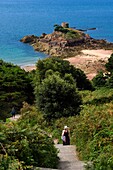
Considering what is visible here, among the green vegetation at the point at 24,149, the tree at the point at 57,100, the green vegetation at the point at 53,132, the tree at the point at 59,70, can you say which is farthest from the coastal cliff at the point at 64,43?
the green vegetation at the point at 24,149

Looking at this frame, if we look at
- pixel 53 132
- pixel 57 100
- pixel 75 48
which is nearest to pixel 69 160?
pixel 53 132

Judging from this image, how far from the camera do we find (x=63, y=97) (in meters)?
22.0

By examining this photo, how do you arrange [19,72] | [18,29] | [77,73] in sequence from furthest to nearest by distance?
1. [18,29]
2. [77,73]
3. [19,72]

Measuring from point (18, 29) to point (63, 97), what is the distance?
100694mm

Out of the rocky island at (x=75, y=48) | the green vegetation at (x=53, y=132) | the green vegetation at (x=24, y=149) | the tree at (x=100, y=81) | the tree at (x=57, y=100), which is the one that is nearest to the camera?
the green vegetation at (x=24, y=149)

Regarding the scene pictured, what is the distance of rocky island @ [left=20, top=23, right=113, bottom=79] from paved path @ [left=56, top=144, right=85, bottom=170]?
40.2 m

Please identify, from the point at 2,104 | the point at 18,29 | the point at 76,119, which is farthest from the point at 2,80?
the point at 18,29

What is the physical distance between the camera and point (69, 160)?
12.5 metres

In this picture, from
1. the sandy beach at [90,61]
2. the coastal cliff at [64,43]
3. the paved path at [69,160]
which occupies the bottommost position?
the paved path at [69,160]

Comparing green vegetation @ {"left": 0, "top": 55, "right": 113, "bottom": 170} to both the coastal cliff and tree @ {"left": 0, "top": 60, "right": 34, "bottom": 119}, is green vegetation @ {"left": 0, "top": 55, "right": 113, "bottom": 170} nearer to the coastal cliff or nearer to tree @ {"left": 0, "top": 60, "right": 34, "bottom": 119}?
tree @ {"left": 0, "top": 60, "right": 34, "bottom": 119}

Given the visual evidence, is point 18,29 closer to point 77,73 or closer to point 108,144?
point 77,73

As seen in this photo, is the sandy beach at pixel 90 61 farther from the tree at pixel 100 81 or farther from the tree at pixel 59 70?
the tree at pixel 59 70

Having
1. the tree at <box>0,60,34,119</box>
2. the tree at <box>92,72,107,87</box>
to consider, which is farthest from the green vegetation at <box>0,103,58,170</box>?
the tree at <box>92,72,107,87</box>

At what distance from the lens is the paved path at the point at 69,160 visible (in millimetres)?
11180
